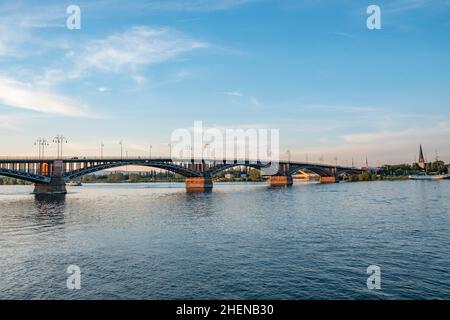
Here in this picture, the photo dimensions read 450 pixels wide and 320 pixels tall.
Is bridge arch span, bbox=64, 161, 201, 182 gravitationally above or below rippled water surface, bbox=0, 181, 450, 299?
above

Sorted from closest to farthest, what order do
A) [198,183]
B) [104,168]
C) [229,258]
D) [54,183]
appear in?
[229,258] < [54,183] < [104,168] < [198,183]

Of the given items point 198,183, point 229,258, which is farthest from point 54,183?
point 229,258

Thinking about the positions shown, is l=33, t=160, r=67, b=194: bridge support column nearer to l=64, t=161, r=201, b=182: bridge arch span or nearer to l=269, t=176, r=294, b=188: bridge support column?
l=64, t=161, r=201, b=182: bridge arch span

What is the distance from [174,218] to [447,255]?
1157 inches

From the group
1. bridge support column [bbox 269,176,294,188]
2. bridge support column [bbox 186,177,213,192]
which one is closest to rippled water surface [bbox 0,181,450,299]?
bridge support column [bbox 186,177,213,192]

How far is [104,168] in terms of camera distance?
107000 millimetres

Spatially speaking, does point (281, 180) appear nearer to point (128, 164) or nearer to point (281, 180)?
point (281, 180)

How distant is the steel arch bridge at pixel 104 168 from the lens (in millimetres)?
94125

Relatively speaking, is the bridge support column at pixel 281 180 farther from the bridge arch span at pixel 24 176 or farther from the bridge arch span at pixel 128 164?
the bridge arch span at pixel 24 176

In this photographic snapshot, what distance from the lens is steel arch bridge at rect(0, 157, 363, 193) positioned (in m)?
94.1

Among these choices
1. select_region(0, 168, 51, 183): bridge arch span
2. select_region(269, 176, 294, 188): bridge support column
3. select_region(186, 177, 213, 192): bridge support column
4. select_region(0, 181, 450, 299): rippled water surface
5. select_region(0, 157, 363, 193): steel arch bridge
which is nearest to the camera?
select_region(0, 181, 450, 299): rippled water surface

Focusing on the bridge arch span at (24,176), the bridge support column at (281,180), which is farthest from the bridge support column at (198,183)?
the bridge arch span at (24,176)

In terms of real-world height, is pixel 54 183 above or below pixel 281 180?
above
